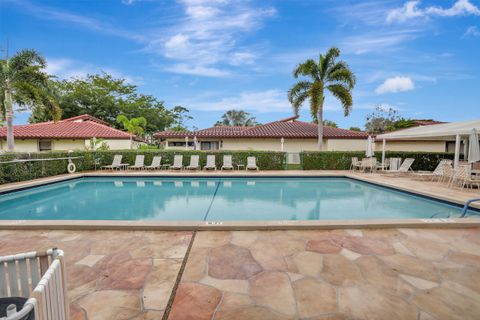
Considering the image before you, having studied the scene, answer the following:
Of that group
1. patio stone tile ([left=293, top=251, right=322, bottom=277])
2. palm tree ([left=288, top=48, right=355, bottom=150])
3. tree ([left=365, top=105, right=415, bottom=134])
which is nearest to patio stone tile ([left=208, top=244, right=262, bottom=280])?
patio stone tile ([left=293, top=251, right=322, bottom=277])

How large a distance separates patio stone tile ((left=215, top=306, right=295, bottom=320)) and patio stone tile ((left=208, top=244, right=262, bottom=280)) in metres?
0.60

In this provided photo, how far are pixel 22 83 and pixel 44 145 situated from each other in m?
11.3

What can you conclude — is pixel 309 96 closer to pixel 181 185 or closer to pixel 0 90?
pixel 181 185

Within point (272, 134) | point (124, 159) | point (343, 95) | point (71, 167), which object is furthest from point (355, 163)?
point (71, 167)

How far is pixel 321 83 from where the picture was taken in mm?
16922

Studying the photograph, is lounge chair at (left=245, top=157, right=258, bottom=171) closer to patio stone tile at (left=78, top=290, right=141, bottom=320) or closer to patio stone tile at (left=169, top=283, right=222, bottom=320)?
patio stone tile at (left=169, top=283, right=222, bottom=320)

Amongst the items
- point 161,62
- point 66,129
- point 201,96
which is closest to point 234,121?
point 201,96

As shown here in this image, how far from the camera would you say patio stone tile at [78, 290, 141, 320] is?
7.85 feet

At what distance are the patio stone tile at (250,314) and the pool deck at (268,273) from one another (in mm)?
10

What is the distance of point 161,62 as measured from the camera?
25562 millimetres

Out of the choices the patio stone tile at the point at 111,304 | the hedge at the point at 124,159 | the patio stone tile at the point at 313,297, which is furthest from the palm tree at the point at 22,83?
the patio stone tile at the point at 313,297

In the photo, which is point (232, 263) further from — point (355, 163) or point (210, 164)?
point (355, 163)

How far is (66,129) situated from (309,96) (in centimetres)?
2287

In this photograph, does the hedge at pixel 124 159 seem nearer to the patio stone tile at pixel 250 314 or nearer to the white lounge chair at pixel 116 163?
the white lounge chair at pixel 116 163
